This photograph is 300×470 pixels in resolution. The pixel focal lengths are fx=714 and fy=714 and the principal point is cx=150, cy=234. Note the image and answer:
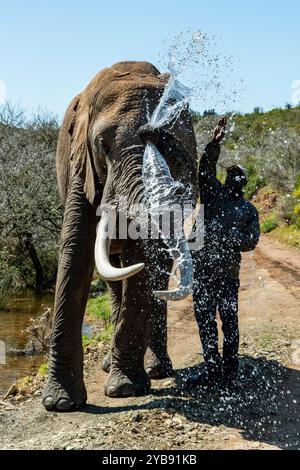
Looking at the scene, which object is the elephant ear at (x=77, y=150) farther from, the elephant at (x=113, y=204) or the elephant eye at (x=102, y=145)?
the elephant eye at (x=102, y=145)

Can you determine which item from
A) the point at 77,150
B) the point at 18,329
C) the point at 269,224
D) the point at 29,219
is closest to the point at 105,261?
the point at 77,150

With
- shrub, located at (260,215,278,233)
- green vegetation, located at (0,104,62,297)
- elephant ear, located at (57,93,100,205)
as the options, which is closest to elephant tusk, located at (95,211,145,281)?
elephant ear, located at (57,93,100,205)

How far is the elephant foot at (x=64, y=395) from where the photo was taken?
21.0 feet

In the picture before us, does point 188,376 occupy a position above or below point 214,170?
below

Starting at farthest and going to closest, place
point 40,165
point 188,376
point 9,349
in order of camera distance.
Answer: point 40,165 → point 9,349 → point 188,376

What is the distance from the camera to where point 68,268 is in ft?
21.4

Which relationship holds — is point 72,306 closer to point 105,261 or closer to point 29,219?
point 105,261

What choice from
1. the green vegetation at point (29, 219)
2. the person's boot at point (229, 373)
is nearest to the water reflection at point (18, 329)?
the green vegetation at point (29, 219)

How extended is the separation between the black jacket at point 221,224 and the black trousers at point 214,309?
100mm
